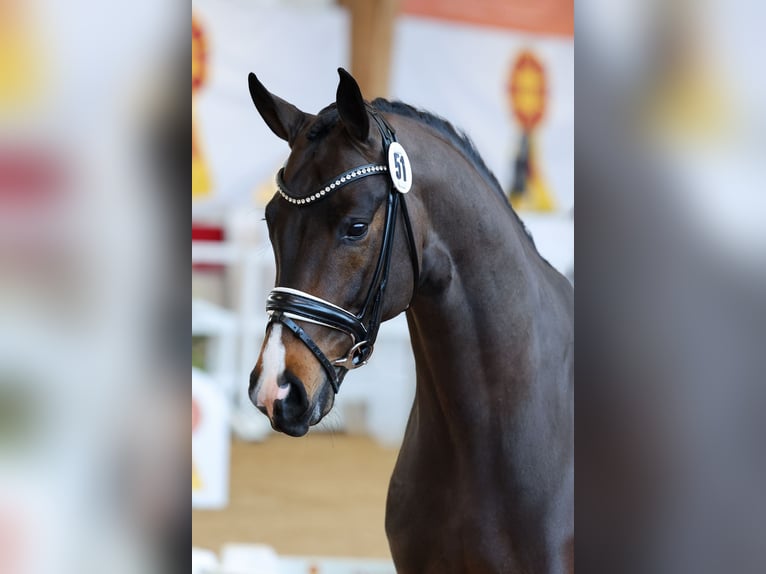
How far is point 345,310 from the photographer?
826 millimetres

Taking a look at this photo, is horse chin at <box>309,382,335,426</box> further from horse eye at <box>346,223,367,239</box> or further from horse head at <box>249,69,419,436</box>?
horse eye at <box>346,223,367,239</box>

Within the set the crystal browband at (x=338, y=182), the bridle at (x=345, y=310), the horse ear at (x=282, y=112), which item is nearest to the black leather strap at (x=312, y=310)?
the bridle at (x=345, y=310)

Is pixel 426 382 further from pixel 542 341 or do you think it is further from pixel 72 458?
pixel 72 458

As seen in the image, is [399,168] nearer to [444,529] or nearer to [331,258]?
[331,258]

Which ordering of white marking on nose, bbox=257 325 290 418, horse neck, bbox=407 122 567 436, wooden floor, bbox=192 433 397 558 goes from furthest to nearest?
wooden floor, bbox=192 433 397 558
horse neck, bbox=407 122 567 436
white marking on nose, bbox=257 325 290 418

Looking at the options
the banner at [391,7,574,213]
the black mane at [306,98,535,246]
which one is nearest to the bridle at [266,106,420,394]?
the black mane at [306,98,535,246]

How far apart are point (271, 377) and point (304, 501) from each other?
1.70 m

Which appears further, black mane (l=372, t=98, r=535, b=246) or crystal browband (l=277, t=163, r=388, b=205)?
black mane (l=372, t=98, r=535, b=246)

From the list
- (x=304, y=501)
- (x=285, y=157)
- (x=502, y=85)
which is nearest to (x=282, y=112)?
(x=285, y=157)

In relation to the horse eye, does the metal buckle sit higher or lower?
Answer: lower

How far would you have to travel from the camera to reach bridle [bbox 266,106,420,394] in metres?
0.80

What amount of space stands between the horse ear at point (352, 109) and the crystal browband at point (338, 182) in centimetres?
4

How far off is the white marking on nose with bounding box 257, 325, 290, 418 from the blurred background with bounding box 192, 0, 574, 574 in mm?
1260

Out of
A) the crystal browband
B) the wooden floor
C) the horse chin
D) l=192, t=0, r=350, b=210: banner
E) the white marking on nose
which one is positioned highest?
l=192, t=0, r=350, b=210: banner
